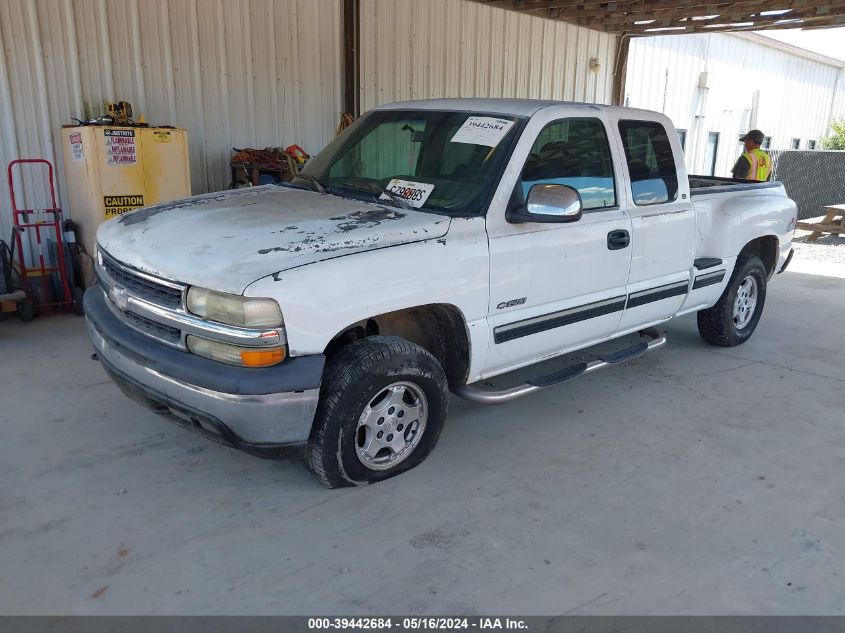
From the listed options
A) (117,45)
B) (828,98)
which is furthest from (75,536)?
(828,98)

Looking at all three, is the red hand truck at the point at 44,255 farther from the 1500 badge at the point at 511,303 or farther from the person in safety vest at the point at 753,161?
the person in safety vest at the point at 753,161

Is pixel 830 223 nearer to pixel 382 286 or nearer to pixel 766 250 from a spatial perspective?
pixel 766 250

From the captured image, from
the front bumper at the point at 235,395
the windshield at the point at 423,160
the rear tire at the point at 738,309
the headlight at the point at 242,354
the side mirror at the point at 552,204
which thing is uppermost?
the windshield at the point at 423,160

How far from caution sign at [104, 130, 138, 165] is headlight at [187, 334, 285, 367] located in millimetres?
4432

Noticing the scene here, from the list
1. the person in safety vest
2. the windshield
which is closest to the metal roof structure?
the person in safety vest

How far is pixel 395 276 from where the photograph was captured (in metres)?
3.25

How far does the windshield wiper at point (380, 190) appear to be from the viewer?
3.77 metres

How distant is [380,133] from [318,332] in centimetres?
202

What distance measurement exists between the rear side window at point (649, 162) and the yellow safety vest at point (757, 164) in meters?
5.36

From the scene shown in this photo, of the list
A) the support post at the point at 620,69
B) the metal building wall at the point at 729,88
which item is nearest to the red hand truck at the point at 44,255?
the support post at the point at 620,69

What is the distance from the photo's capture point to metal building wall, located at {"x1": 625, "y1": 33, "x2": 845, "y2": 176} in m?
17.7

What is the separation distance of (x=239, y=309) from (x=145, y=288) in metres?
0.69

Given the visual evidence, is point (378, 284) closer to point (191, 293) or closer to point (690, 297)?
point (191, 293)

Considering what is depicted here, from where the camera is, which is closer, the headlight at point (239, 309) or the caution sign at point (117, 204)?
the headlight at point (239, 309)
